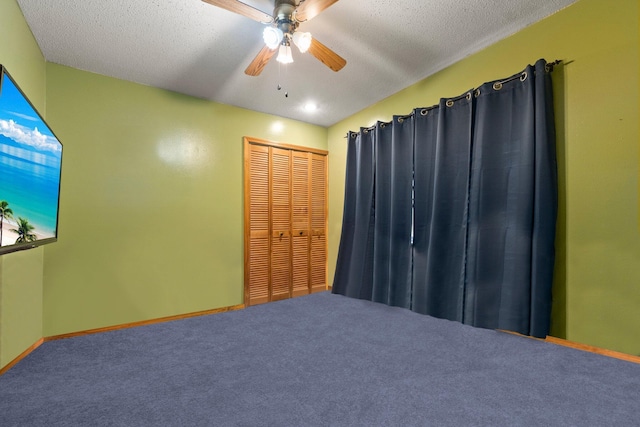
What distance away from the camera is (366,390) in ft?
5.23

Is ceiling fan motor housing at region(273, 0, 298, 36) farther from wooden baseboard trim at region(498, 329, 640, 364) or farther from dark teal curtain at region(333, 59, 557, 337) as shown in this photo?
wooden baseboard trim at region(498, 329, 640, 364)

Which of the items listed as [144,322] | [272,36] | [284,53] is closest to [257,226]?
[144,322]

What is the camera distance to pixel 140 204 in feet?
9.19

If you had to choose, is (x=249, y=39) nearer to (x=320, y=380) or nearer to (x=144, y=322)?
(x=320, y=380)

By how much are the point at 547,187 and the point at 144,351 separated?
312 cm

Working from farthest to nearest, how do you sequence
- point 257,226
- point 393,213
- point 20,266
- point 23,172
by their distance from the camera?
point 257,226
point 393,213
point 20,266
point 23,172

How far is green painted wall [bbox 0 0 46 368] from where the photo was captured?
176cm

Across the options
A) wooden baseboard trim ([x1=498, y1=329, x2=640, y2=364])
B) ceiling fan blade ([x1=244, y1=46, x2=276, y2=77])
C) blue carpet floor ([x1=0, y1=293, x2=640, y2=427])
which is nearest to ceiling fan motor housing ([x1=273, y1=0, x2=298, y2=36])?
ceiling fan blade ([x1=244, y1=46, x2=276, y2=77])

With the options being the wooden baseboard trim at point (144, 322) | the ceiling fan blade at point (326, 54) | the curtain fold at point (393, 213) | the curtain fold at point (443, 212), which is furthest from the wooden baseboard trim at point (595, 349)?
the wooden baseboard trim at point (144, 322)

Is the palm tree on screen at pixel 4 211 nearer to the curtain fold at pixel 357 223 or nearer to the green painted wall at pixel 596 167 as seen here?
the curtain fold at pixel 357 223

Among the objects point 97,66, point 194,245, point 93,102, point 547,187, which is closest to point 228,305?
point 194,245

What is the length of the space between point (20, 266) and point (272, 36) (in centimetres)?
230

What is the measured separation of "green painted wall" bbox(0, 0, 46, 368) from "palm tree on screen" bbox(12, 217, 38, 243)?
43cm

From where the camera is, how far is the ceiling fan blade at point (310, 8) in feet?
5.25
